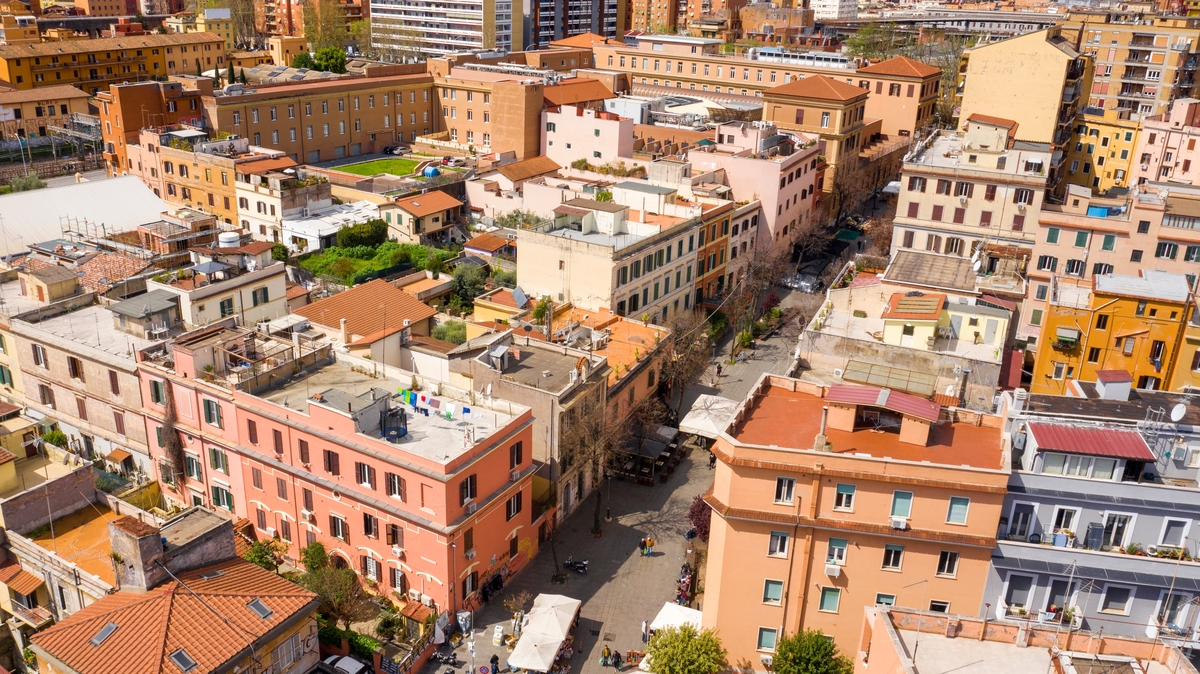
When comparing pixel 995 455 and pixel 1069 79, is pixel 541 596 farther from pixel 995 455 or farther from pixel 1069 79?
pixel 1069 79

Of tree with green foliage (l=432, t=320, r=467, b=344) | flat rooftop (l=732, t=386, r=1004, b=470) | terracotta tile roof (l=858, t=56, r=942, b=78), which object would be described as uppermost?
terracotta tile roof (l=858, t=56, r=942, b=78)

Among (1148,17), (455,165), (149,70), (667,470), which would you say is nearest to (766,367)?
(667,470)

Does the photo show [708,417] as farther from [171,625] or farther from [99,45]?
[99,45]

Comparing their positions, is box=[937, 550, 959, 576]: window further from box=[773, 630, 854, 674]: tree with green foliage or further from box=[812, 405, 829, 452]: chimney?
box=[812, 405, 829, 452]: chimney

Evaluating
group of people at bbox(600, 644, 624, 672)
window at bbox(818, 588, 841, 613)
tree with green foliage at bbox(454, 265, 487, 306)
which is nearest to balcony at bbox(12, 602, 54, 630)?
group of people at bbox(600, 644, 624, 672)

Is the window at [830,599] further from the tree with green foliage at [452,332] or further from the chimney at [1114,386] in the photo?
the tree with green foliage at [452,332]

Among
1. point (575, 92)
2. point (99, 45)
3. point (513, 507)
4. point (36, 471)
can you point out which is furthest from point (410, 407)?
point (99, 45)
